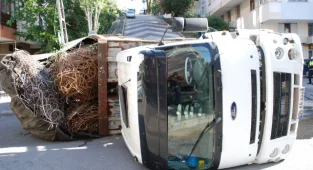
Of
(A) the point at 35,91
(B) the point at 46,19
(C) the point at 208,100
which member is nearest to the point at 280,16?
(B) the point at 46,19

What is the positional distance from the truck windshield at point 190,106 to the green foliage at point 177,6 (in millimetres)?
20513

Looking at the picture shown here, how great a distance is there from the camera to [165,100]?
11.7ft

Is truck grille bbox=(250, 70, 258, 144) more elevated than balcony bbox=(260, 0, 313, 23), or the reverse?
balcony bbox=(260, 0, 313, 23)

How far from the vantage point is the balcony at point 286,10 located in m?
23.1

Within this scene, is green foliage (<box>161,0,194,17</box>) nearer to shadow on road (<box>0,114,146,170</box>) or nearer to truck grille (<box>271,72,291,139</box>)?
shadow on road (<box>0,114,146,170</box>)

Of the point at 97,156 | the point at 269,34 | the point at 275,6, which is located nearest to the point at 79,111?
the point at 97,156

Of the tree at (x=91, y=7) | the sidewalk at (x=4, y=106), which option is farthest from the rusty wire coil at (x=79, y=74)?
the tree at (x=91, y=7)

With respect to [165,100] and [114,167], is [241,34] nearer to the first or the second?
[165,100]

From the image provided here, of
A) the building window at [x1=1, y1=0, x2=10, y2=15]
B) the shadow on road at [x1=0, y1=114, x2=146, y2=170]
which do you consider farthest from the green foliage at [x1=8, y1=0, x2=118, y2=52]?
the shadow on road at [x1=0, y1=114, x2=146, y2=170]

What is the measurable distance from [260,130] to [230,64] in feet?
2.96

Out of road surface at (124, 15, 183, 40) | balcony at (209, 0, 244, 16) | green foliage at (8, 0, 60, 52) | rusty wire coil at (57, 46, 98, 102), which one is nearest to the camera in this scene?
rusty wire coil at (57, 46, 98, 102)

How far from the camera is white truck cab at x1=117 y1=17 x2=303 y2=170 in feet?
11.8

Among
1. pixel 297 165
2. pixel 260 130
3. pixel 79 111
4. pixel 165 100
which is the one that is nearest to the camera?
pixel 165 100

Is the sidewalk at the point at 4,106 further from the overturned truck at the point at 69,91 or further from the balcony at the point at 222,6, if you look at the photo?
the balcony at the point at 222,6
